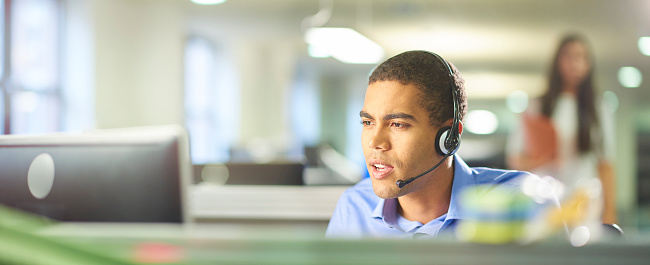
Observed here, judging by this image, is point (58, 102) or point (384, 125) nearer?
point (384, 125)

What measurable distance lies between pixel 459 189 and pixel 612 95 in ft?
14.6

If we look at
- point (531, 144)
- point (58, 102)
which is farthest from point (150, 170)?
point (58, 102)

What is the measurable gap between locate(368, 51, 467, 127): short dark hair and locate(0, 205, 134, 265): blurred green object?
790 mm

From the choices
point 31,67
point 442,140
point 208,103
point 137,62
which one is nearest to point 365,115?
point 442,140

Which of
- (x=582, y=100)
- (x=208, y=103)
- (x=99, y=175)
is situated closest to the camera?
(x=99, y=175)

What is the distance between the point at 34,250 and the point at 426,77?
85 centimetres

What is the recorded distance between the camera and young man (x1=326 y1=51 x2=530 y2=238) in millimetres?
1177

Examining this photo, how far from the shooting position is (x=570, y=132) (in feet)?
13.4

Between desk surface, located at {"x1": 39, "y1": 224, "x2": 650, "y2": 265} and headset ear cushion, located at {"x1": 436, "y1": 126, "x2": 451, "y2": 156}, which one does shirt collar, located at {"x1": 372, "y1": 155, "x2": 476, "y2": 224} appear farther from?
desk surface, located at {"x1": 39, "y1": 224, "x2": 650, "y2": 265}

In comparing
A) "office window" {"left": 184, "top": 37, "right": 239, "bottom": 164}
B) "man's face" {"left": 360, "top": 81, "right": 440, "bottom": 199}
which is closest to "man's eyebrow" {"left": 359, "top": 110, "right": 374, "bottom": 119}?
"man's face" {"left": 360, "top": 81, "right": 440, "bottom": 199}

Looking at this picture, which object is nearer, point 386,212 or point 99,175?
point 99,175

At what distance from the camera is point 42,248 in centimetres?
51

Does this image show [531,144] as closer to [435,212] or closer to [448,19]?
[448,19]

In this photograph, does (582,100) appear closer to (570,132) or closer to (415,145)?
(570,132)
